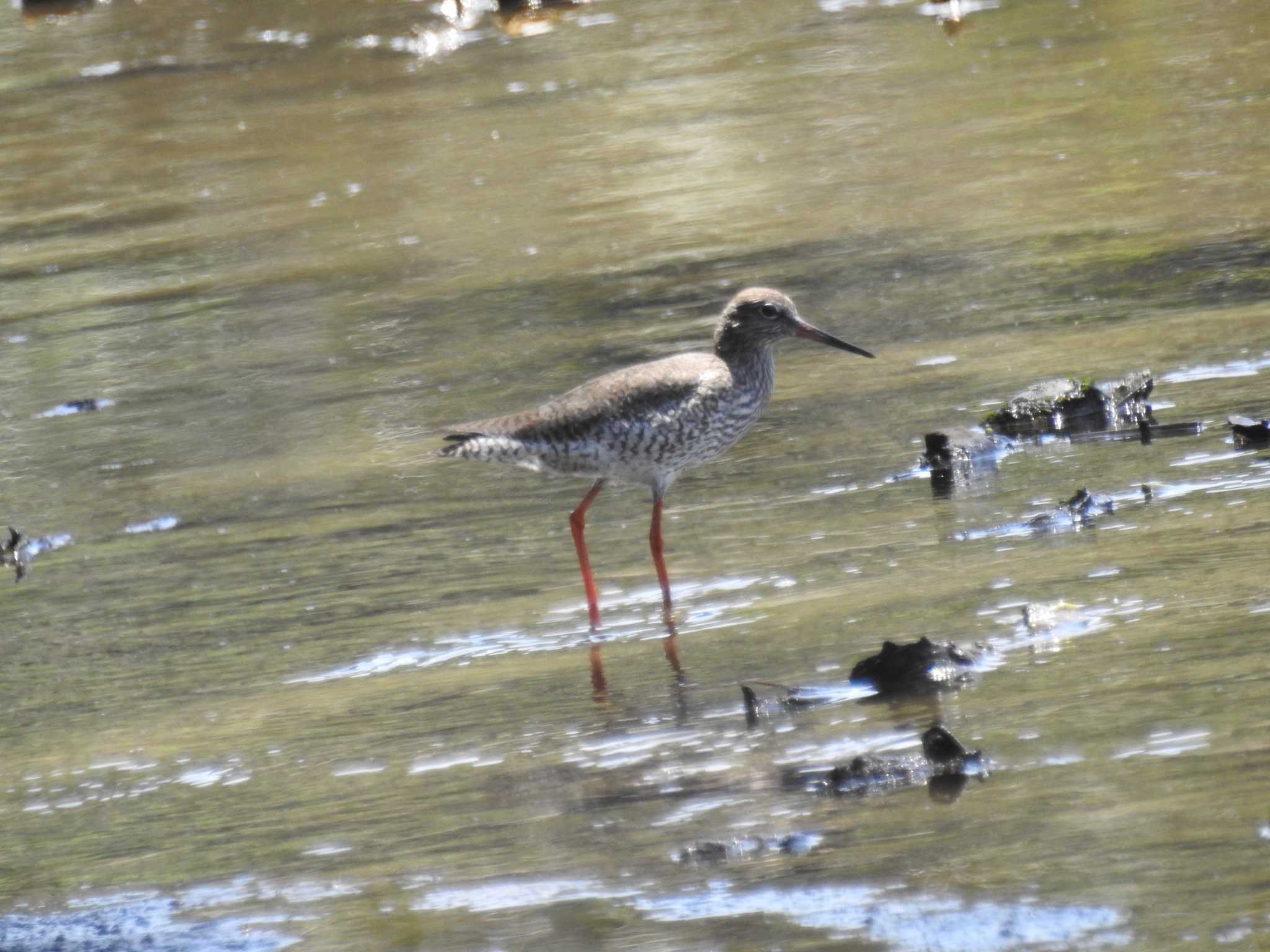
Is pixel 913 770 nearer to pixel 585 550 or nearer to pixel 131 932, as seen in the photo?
pixel 131 932

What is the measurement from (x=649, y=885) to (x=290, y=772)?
1.44 metres

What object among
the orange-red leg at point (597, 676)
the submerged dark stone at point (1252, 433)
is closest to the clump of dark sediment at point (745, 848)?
the orange-red leg at point (597, 676)

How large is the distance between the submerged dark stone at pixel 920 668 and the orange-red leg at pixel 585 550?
1423mm

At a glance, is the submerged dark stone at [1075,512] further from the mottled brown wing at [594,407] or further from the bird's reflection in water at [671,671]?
the mottled brown wing at [594,407]

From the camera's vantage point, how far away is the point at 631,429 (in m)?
7.39

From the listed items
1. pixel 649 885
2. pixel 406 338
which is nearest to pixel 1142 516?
pixel 649 885

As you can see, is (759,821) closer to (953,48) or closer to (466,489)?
(466,489)

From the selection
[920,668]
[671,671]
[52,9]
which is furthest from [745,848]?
[52,9]

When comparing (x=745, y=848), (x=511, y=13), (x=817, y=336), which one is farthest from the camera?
(x=511, y=13)

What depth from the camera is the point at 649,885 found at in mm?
4445

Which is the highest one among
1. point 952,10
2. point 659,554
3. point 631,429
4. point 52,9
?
point 52,9

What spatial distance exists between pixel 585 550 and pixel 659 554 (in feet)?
1.03

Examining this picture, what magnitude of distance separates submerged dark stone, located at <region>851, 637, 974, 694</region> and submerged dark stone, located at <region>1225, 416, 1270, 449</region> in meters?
2.18

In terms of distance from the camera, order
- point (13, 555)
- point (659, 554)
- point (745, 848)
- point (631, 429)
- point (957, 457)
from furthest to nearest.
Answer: point (13, 555), point (957, 457), point (631, 429), point (659, 554), point (745, 848)
